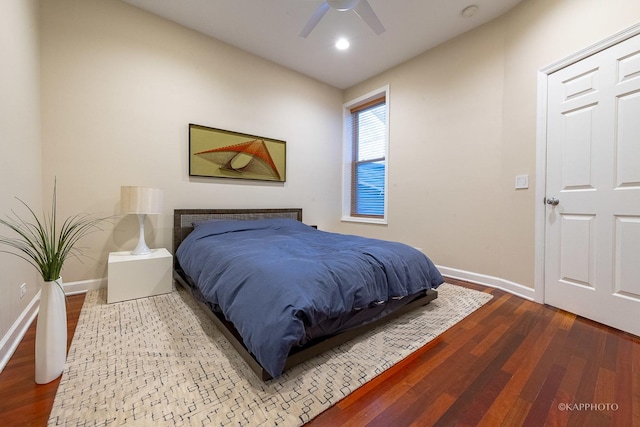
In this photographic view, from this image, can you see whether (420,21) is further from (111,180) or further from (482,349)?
(111,180)

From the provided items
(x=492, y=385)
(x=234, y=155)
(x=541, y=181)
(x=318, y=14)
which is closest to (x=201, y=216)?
(x=234, y=155)

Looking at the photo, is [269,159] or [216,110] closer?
[216,110]

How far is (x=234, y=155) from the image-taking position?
3.28 metres

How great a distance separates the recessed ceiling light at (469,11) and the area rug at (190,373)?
2.94 metres

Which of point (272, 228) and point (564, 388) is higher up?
point (272, 228)

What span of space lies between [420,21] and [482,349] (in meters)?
3.15

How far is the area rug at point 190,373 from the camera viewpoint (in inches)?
42.4

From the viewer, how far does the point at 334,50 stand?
333cm

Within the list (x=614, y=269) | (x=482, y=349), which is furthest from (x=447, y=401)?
(x=614, y=269)

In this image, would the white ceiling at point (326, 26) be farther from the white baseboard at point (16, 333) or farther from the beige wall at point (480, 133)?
the white baseboard at point (16, 333)

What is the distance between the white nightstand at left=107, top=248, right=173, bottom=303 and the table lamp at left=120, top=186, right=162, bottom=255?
0.51ft

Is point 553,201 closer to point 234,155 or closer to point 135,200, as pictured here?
point 234,155

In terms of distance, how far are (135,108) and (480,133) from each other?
12.2ft

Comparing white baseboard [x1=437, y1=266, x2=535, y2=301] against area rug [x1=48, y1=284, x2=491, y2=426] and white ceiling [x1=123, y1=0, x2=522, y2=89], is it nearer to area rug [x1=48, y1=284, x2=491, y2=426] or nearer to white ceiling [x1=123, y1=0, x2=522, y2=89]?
area rug [x1=48, y1=284, x2=491, y2=426]
